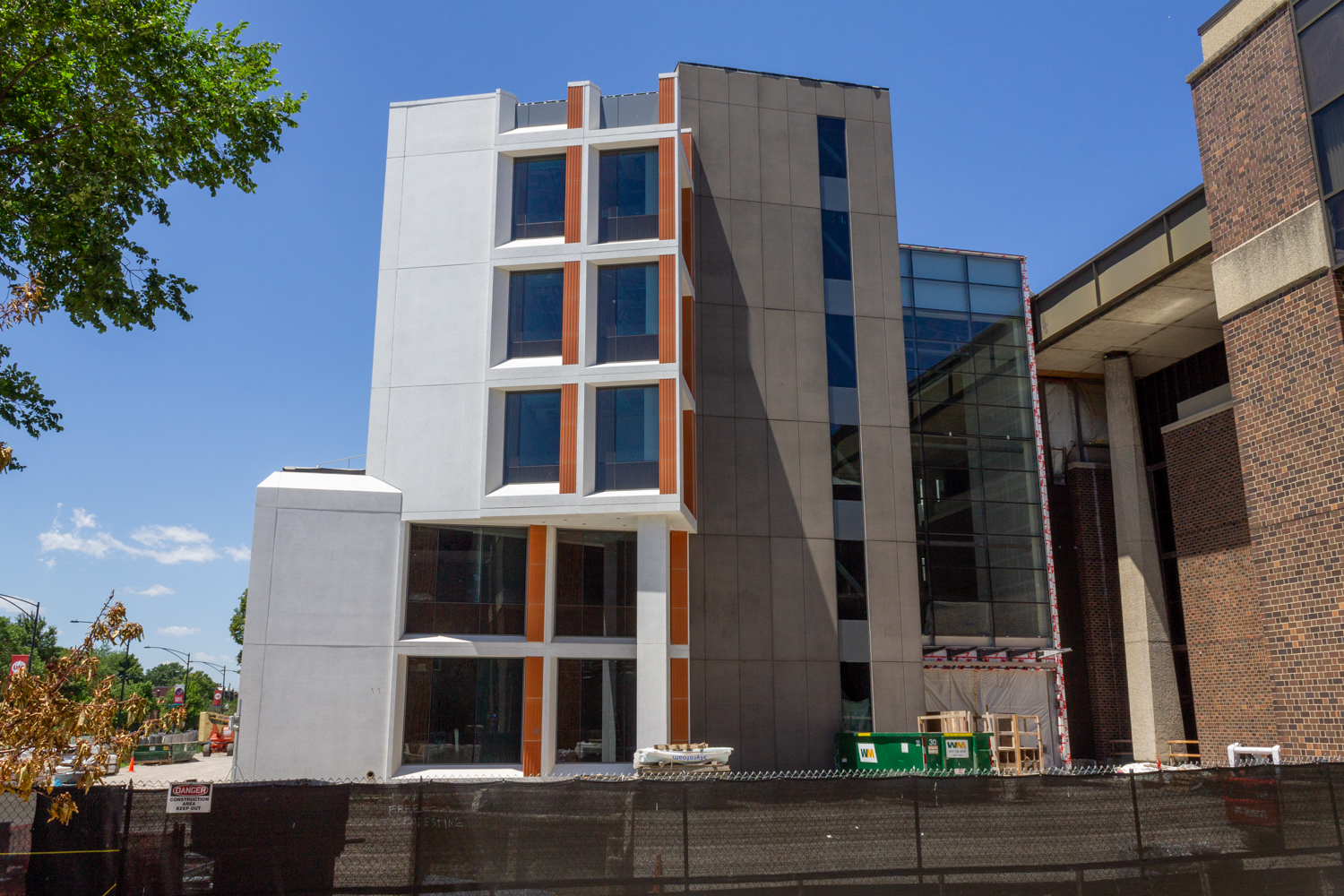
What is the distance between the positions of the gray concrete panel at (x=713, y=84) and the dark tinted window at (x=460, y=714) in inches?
778

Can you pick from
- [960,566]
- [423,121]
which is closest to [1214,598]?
[960,566]

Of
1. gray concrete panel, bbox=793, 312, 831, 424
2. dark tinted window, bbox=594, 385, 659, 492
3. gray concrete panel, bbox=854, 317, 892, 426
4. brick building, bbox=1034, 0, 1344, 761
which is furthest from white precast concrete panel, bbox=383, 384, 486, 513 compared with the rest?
brick building, bbox=1034, 0, 1344, 761

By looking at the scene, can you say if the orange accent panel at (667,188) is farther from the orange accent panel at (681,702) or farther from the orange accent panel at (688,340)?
the orange accent panel at (681,702)

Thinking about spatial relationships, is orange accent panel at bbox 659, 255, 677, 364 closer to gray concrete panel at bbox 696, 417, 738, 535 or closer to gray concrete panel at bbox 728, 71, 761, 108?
gray concrete panel at bbox 696, 417, 738, 535

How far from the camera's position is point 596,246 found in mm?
28109

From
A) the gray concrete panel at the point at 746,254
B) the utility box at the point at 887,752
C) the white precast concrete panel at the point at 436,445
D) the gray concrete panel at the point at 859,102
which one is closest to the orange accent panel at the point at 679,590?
the utility box at the point at 887,752

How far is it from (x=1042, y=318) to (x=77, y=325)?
107 feet

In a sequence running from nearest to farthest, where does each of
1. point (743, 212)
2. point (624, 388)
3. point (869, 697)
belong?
point (624, 388)
point (869, 697)
point (743, 212)

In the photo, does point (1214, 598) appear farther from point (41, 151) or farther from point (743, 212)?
point (41, 151)

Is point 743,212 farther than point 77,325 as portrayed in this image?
Yes

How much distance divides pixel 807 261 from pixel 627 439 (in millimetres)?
9569

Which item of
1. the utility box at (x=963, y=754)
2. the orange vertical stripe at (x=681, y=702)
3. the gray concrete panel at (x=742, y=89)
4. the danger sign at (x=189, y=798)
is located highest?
the gray concrete panel at (x=742, y=89)

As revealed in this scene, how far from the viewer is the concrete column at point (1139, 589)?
34750 millimetres

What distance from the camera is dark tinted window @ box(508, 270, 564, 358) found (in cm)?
2802
